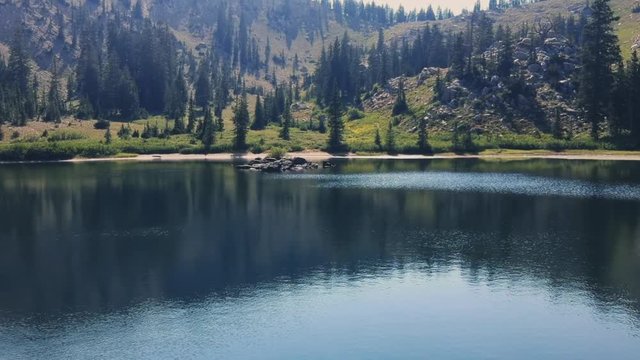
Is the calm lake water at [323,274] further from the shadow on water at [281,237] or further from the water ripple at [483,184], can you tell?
the water ripple at [483,184]

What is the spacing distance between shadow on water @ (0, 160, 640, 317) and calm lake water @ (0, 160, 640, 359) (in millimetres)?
385

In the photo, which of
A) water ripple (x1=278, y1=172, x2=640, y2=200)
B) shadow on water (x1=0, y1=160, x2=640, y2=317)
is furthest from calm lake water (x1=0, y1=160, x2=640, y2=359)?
water ripple (x1=278, y1=172, x2=640, y2=200)

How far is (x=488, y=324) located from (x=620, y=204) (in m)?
77.1

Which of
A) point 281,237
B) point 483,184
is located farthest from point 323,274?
point 483,184

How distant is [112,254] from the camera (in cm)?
8500

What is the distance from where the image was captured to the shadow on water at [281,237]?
233 ft

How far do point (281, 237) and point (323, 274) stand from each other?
75.8ft

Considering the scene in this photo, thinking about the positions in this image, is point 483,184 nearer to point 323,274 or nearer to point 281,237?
point 281,237

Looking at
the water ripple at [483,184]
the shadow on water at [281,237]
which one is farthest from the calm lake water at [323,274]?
the water ripple at [483,184]

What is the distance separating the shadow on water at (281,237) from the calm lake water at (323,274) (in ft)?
1.26

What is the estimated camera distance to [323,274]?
74562 millimetres

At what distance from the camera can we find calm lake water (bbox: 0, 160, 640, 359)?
2117 inches

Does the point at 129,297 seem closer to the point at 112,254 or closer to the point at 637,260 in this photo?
the point at 112,254

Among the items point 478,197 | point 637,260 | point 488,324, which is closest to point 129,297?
point 488,324
